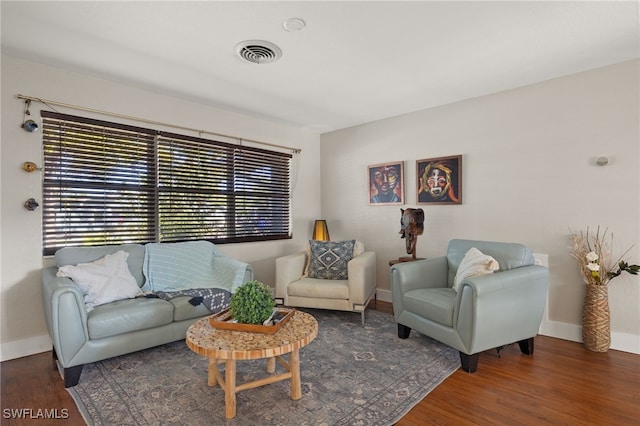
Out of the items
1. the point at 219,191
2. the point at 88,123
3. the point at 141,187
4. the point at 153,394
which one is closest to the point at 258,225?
the point at 219,191

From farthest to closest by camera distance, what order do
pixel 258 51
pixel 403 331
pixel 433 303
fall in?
pixel 403 331
pixel 433 303
pixel 258 51

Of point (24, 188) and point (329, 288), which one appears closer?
point (24, 188)

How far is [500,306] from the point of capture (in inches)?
93.4

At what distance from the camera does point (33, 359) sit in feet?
8.48

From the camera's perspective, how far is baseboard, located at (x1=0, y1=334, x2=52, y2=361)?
8.44ft

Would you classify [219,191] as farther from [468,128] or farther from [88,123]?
[468,128]

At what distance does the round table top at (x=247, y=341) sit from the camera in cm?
173

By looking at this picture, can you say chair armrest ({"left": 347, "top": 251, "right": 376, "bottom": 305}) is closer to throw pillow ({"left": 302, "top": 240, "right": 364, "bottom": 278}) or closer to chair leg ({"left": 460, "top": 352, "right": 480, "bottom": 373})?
throw pillow ({"left": 302, "top": 240, "right": 364, "bottom": 278})

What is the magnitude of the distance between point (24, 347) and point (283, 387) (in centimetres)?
220

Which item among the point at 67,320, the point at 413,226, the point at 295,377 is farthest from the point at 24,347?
the point at 413,226

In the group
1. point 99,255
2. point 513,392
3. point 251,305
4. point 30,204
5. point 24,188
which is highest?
point 24,188

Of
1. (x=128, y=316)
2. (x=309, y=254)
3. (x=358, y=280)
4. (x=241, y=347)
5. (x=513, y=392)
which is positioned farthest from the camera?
(x=309, y=254)

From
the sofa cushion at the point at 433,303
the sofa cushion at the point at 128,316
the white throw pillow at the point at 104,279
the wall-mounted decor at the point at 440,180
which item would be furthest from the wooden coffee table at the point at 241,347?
the wall-mounted decor at the point at 440,180

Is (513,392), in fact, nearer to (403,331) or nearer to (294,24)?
(403,331)
